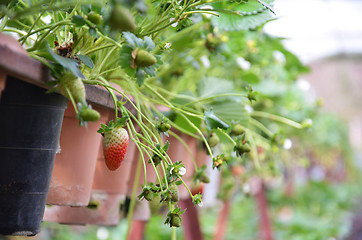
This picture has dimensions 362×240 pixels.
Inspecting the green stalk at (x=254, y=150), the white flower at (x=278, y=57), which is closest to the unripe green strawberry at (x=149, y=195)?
the green stalk at (x=254, y=150)

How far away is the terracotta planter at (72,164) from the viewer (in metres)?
0.51

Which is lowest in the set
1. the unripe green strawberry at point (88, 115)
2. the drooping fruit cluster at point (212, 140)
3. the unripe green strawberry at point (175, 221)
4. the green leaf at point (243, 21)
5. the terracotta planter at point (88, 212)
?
the terracotta planter at point (88, 212)

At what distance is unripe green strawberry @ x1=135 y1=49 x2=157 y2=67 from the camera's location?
1.28ft

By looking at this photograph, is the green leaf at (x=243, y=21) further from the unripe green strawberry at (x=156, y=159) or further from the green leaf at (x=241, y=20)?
the unripe green strawberry at (x=156, y=159)

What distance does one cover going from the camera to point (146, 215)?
0.88 m

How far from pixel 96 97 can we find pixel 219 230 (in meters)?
1.48

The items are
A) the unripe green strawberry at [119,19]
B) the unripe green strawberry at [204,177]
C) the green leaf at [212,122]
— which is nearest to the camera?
the unripe green strawberry at [119,19]

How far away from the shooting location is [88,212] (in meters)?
0.68

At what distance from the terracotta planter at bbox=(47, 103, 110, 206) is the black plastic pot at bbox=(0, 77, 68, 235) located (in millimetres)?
87

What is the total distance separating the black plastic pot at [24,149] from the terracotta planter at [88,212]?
0.25 meters

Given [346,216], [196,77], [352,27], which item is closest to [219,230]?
[196,77]

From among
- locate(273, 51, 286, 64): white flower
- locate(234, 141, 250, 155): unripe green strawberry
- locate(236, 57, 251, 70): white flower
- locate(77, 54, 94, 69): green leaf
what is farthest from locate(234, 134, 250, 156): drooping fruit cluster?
locate(273, 51, 286, 64): white flower

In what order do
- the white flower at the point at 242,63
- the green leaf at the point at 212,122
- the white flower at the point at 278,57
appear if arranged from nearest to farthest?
the green leaf at the point at 212,122, the white flower at the point at 242,63, the white flower at the point at 278,57

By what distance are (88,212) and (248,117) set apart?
311 mm
